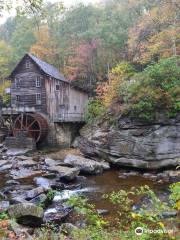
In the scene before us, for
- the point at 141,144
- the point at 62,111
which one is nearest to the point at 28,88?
the point at 62,111

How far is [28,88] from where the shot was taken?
26.8 metres

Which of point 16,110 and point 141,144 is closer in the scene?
point 141,144

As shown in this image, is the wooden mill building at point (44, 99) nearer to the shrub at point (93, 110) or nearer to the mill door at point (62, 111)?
the mill door at point (62, 111)

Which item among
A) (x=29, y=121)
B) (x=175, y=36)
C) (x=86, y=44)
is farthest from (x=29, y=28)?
(x=175, y=36)

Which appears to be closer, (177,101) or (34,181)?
(34,181)

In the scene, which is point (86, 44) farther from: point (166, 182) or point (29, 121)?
point (166, 182)

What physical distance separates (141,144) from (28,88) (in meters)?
14.3

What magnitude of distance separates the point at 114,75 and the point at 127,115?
24.1 feet

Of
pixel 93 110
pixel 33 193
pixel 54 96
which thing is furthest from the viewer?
pixel 54 96

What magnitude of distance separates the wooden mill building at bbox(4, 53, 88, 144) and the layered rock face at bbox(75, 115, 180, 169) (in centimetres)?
745

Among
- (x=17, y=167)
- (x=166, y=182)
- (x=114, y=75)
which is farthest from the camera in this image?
(x=114, y=75)

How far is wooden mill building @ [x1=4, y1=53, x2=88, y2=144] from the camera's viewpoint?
25109mm

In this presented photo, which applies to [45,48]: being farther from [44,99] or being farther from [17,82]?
[44,99]

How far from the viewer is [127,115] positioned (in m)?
17.4
